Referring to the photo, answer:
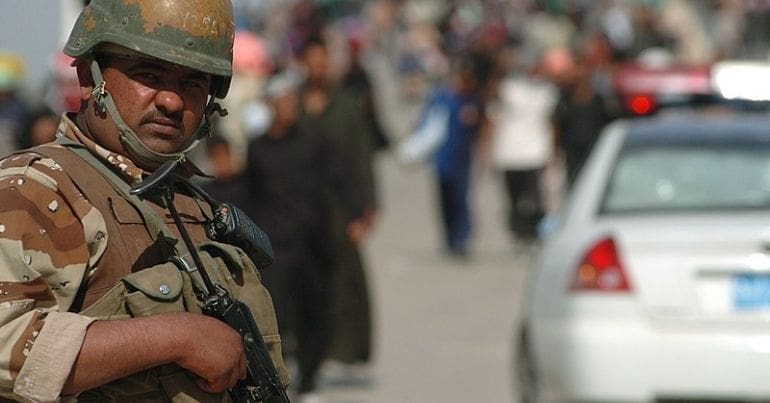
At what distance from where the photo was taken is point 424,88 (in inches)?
1374

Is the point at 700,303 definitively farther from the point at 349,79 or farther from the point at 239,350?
the point at 349,79

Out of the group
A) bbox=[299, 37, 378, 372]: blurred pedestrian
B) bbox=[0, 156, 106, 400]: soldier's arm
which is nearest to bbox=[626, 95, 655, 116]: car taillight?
bbox=[299, 37, 378, 372]: blurred pedestrian

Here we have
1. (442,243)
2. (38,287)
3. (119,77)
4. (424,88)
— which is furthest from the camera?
(424,88)

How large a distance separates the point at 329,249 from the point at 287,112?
0.88 metres

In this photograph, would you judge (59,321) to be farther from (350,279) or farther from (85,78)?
(350,279)

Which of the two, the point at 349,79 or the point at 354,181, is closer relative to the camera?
the point at 354,181

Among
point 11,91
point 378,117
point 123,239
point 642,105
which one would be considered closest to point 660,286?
point 123,239

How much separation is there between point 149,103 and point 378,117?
12462 millimetres

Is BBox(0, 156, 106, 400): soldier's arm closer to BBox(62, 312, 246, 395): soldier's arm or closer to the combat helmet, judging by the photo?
BBox(62, 312, 246, 395): soldier's arm

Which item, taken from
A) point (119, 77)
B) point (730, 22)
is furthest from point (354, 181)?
point (730, 22)

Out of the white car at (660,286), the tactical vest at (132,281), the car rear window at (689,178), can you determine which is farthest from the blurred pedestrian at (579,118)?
the tactical vest at (132,281)

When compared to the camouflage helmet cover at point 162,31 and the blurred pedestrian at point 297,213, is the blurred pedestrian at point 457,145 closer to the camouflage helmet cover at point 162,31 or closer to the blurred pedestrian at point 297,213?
the blurred pedestrian at point 297,213

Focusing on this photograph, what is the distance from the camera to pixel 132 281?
3055mm

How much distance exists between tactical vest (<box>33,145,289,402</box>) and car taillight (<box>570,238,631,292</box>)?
15.7ft
